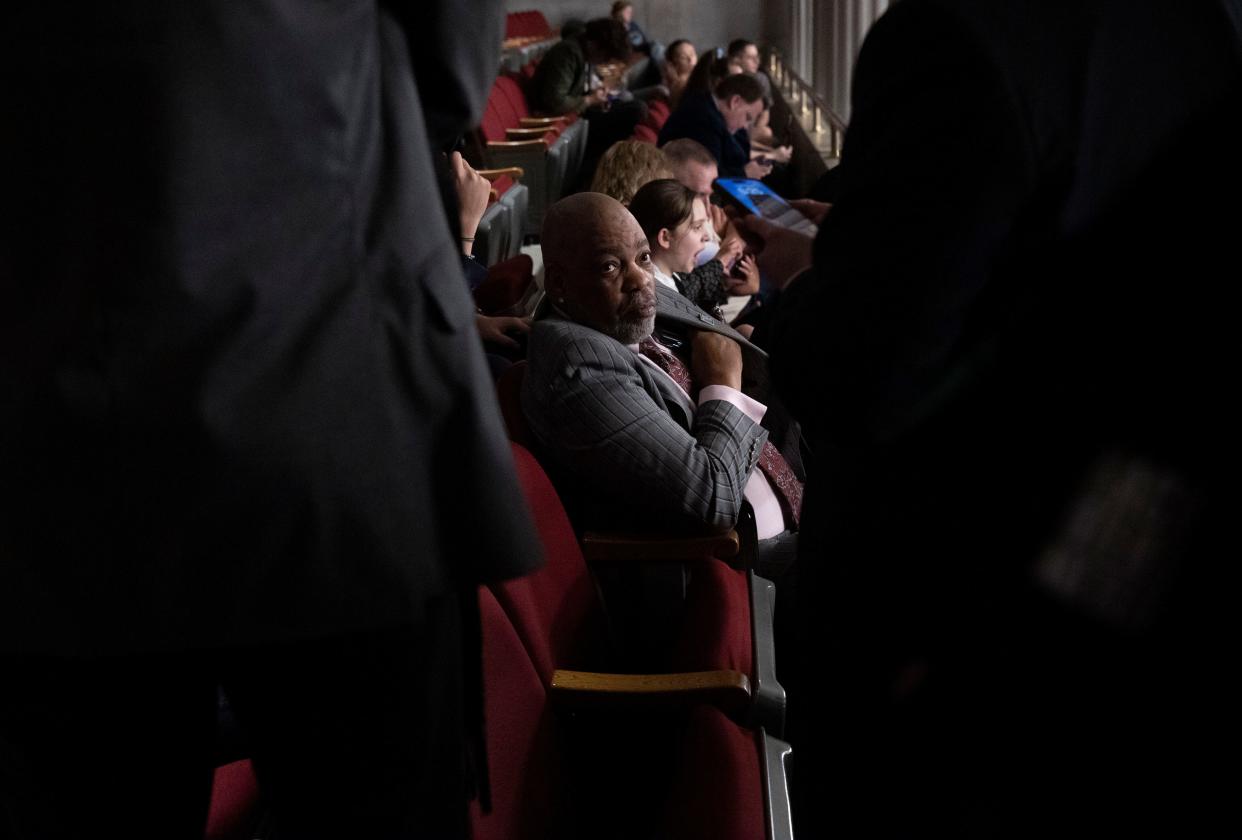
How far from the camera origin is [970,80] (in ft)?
2.74

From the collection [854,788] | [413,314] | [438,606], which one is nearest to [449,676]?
[438,606]

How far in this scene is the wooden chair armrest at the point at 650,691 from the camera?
1.53 meters

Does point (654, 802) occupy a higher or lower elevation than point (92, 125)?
lower

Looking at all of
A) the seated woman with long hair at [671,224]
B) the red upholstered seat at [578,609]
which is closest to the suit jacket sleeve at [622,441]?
the red upholstered seat at [578,609]

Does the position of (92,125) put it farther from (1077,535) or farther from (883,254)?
(1077,535)

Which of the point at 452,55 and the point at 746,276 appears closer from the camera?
the point at 452,55

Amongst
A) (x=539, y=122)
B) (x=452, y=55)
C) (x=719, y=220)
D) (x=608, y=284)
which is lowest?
(x=539, y=122)

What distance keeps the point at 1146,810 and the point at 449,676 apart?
50 cm

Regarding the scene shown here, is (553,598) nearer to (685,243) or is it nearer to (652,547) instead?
(652,547)

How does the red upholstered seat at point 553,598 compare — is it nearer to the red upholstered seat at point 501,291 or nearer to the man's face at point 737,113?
the red upholstered seat at point 501,291

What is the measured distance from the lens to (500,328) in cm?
246

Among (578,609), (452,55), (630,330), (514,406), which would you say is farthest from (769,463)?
(452,55)

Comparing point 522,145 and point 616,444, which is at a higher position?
point 616,444

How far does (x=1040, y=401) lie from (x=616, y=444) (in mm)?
1233
